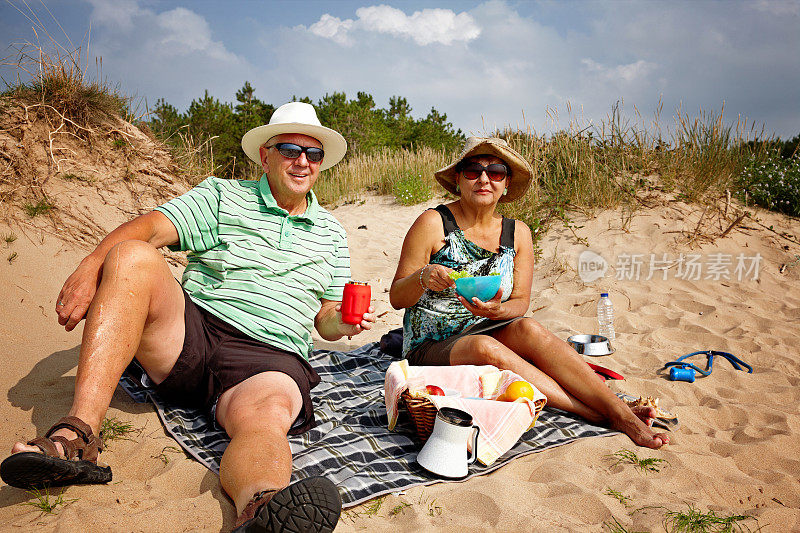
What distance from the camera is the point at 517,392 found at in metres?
2.83

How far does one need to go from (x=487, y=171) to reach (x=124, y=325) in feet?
7.56

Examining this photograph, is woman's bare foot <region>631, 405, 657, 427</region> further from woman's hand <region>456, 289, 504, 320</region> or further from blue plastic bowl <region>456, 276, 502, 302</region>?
blue plastic bowl <region>456, 276, 502, 302</region>

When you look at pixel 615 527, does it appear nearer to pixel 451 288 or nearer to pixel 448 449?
pixel 448 449

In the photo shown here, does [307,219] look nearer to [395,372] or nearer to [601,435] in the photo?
[395,372]

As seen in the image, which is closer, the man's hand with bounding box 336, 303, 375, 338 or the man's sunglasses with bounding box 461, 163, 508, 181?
the man's hand with bounding box 336, 303, 375, 338

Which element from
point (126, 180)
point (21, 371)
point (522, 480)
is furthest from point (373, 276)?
point (522, 480)

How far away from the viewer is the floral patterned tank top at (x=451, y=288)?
3430mm

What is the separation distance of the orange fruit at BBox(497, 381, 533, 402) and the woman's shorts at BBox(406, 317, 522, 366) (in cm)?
48

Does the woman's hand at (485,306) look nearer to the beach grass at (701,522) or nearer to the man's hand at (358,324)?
the man's hand at (358,324)

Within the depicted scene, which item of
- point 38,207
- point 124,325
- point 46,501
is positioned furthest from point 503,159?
point 38,207

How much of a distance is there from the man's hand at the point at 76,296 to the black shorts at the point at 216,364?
467 mm

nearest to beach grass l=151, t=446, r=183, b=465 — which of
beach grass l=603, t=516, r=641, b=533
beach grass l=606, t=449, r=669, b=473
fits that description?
beach grass l=603, t=516, r=641, b=533

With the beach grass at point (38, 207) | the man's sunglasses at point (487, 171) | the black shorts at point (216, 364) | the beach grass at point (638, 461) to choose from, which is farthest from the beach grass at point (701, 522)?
the beach grass at point (38, 207)

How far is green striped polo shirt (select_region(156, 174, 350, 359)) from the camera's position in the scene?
286 centimetres
